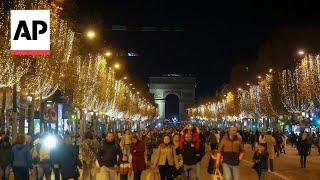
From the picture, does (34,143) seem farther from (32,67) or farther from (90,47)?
(90,47)

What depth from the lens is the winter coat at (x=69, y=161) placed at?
70.8 feet

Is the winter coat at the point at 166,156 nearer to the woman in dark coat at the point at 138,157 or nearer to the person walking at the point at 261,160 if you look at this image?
the woman in dark coat at the point at 138,157

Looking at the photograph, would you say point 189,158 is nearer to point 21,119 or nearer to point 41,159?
point 41,159

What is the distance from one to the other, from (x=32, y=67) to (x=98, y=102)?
31.9 metres

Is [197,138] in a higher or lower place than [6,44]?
lower

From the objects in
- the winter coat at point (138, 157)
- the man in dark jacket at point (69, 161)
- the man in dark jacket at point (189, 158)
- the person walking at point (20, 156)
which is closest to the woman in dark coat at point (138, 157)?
the winter coat at point (138, 157)

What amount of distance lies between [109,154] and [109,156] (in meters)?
0.06

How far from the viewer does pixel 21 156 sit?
22391 millimetres

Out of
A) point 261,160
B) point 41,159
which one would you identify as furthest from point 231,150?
point 41,159

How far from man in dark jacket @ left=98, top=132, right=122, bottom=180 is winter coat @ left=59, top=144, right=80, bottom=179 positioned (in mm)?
1387

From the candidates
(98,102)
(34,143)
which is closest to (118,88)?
(98,102)

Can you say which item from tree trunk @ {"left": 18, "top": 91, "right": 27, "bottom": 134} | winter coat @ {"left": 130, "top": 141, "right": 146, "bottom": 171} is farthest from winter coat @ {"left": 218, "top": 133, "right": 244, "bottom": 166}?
tree trunk @ {"left": 18, "top": 91, "right": 27, "bottom": 134}

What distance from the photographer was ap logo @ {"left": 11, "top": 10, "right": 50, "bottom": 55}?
16.7m

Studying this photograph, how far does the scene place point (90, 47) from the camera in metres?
58.5
